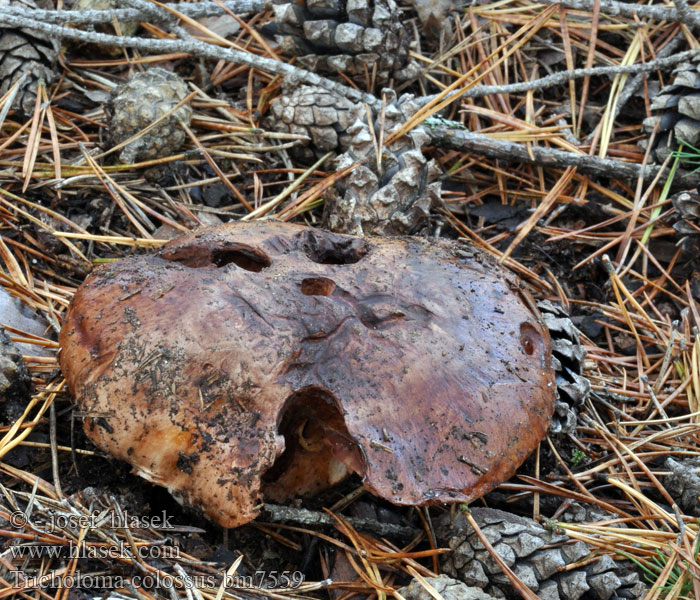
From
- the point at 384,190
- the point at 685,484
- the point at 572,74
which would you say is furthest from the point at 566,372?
the point at 572,74

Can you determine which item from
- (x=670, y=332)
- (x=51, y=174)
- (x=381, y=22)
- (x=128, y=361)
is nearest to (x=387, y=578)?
(x=128, y=361)

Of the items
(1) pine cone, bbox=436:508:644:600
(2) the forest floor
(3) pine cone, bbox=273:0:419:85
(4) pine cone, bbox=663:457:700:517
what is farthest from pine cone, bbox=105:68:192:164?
(4) pine cone, bbox=663:457:700:517

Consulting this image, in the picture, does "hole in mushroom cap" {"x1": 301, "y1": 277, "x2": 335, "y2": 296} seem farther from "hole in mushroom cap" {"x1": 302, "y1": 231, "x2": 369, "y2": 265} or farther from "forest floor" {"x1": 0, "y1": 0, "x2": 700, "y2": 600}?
"forest floor" {"x1": 0, "y1": 0, "x2": 700, "y2": 600}

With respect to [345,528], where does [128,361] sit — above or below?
above

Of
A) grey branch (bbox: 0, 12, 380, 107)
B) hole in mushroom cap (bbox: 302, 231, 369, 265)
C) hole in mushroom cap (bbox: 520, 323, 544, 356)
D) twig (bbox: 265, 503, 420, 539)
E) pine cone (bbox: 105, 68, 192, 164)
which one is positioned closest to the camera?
twig (bbox: 265, 503, 420, 539)

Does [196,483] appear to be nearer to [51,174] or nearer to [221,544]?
[221,544]

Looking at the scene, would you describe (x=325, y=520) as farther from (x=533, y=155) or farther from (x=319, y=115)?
(x=533, y=155)
